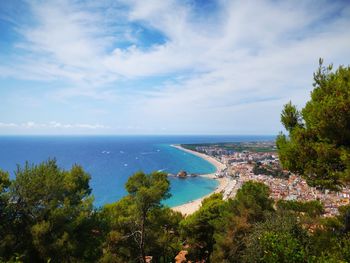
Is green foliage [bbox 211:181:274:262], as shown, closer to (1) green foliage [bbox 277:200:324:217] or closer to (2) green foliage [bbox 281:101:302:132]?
(1) green foliage [bbox 277:200:324:217]

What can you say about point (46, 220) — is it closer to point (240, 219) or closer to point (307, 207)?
point (240, 219)

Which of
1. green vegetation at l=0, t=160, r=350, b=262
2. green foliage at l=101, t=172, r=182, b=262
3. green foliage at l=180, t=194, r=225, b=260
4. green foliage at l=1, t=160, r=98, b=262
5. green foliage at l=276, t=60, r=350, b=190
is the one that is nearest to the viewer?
green foliage at l=276, t=60, r=350, b=190

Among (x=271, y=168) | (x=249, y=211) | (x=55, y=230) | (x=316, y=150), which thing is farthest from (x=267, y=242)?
(x=271, y=168)

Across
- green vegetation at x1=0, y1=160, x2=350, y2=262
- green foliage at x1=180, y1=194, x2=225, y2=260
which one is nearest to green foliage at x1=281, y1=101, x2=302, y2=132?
green vegetation at x1=0, y1=160, x2=350, y2=262

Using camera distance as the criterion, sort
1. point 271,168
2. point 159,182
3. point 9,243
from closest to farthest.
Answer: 1. point 9,243
2. point 159,182
3. point 271,168

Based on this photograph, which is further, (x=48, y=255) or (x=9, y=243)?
(x=48, y=255)

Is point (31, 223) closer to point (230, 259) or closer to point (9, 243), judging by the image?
point (9, 243)

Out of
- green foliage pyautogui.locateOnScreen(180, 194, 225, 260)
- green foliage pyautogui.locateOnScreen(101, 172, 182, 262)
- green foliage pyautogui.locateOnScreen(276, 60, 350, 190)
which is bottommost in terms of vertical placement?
green foliage pyautogui.locateOnScreen(180, 194, 225, 260)

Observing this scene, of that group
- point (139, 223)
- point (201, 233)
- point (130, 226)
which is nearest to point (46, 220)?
point (130, 226)
